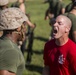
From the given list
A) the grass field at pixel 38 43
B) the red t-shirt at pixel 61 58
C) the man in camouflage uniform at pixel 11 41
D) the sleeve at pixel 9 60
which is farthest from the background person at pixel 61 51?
the grass field at pixel 38 43

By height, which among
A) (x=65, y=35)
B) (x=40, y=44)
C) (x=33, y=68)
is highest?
(x=65, y=35)

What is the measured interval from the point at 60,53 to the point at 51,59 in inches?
7.9

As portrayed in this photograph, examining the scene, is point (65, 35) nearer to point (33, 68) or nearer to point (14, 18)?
point (14, 18)

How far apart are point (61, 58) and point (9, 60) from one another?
1563 mm

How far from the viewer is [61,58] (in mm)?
5301

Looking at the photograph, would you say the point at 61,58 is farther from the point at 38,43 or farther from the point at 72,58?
the point at 38,43

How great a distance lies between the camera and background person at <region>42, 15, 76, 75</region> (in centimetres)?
524

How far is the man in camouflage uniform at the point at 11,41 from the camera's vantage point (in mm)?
3882

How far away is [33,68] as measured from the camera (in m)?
10.2

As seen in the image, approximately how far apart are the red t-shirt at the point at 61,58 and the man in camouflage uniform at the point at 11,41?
117 centimetres

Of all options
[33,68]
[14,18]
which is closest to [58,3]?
[33,68]

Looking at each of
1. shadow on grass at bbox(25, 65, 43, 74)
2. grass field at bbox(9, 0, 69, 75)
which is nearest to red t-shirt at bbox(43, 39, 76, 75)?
grass field at bbox(9, 0, 69, 75)

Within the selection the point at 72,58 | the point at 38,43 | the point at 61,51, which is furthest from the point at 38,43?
the point at 72,58

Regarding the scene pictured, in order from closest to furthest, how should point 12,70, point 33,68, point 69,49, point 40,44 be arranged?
point 12,70 < point 69,49 < point 33,68 < point 40,44
